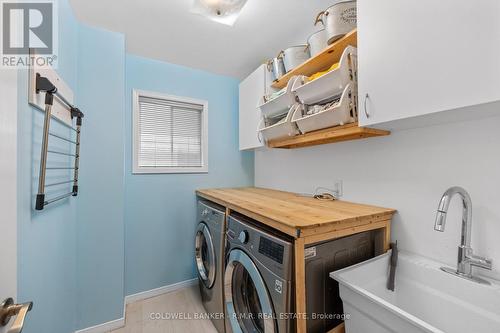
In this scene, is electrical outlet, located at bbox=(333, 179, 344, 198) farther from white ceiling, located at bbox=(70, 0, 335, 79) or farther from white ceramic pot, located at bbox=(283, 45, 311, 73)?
white ceiling, located at bbox=(70, 0, 335, 79)

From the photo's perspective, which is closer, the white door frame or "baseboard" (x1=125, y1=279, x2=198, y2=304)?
the white door frame

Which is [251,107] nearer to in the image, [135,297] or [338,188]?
[338,188]

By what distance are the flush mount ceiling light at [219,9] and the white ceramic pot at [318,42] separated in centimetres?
55

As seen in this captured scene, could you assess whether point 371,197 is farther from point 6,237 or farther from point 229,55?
point 229,55

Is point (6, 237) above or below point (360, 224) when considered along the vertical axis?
above

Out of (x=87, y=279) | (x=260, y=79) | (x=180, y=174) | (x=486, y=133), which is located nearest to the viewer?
(x=486, y=133)

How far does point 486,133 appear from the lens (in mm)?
917

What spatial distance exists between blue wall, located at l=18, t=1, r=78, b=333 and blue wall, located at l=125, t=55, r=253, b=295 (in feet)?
1.73

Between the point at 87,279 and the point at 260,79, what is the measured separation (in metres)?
2.27

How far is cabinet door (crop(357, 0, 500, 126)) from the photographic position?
69 cm

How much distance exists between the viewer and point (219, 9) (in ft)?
5.00

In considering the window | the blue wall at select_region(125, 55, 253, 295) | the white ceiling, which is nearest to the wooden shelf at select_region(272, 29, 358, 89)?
the white ceiling

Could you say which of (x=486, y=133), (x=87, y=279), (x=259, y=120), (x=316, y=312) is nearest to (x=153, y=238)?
(x=87, y=279)

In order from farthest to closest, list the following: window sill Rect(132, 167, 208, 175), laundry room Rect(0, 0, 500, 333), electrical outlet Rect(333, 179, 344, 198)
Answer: window sill Rect(132, 167, 208, 175), electrical outlet Rect(333, 179, 344, 198), laundry room Rect(0, 0, 500, 333)
